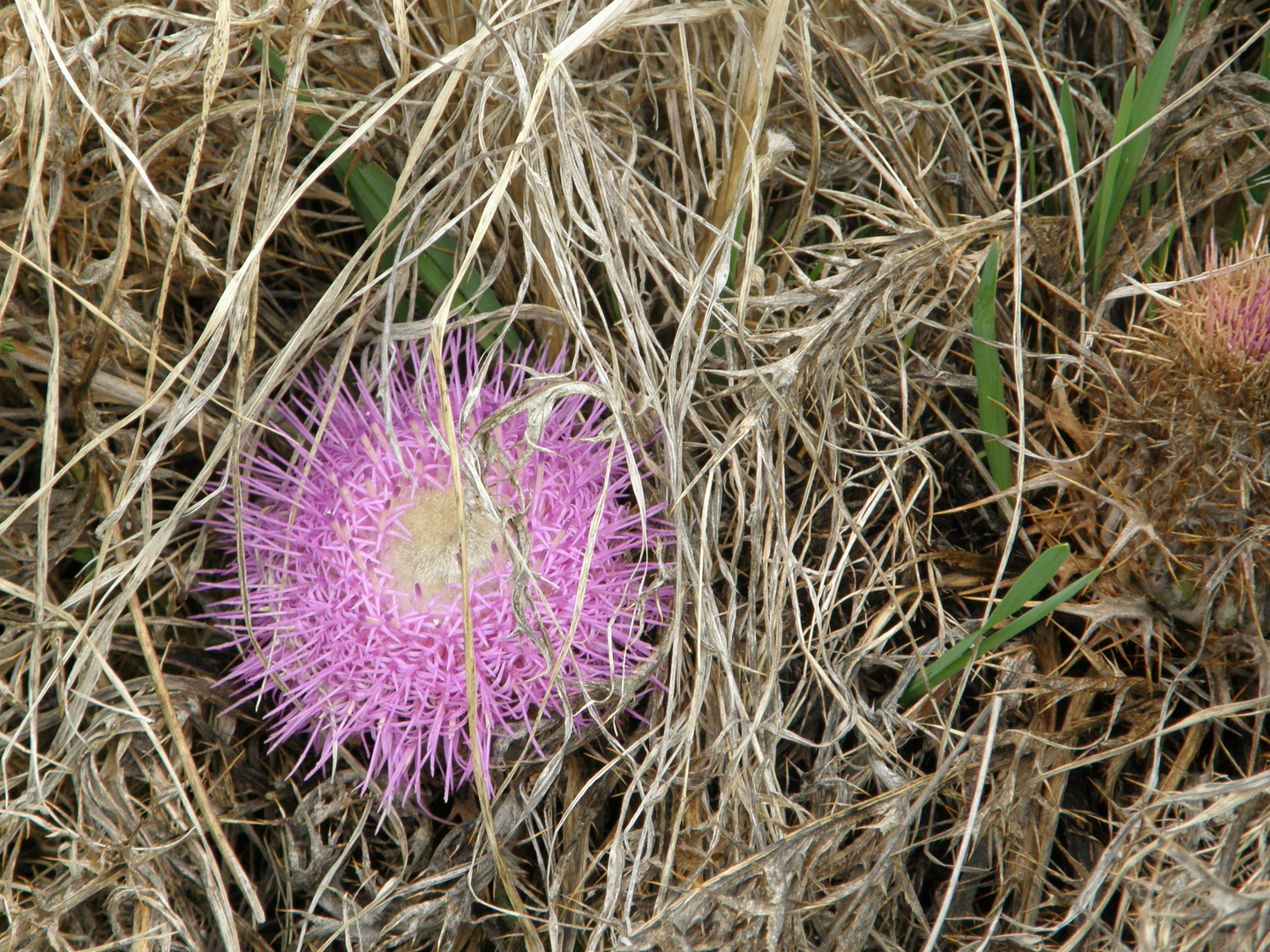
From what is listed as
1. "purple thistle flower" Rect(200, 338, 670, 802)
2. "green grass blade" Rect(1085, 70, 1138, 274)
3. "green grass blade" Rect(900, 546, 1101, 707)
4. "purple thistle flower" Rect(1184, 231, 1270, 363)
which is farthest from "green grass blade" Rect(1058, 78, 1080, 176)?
"purple thistle flower" Rect(200, 338, 670, 802)

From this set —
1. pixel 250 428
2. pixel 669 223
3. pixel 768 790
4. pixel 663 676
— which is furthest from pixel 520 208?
pixel 768 790

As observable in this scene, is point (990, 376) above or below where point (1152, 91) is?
below

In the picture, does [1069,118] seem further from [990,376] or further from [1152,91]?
[990,376]

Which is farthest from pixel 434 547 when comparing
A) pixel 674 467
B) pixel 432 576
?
pixel 674 467

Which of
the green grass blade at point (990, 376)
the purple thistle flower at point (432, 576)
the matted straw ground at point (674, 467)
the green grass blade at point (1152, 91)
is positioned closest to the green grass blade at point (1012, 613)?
the matted straw ground at point (674, 467)

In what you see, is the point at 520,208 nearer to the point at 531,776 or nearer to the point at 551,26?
the point at 551,26

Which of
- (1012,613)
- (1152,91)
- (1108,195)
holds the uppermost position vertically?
(1152,91)

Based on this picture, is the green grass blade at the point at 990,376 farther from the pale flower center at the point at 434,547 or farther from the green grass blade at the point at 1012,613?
the pale flower center at the point at 434,547

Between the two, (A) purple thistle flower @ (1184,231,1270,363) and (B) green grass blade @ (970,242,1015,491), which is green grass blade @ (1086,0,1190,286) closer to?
(B) green grass blade @ (970,242,1015,491)
